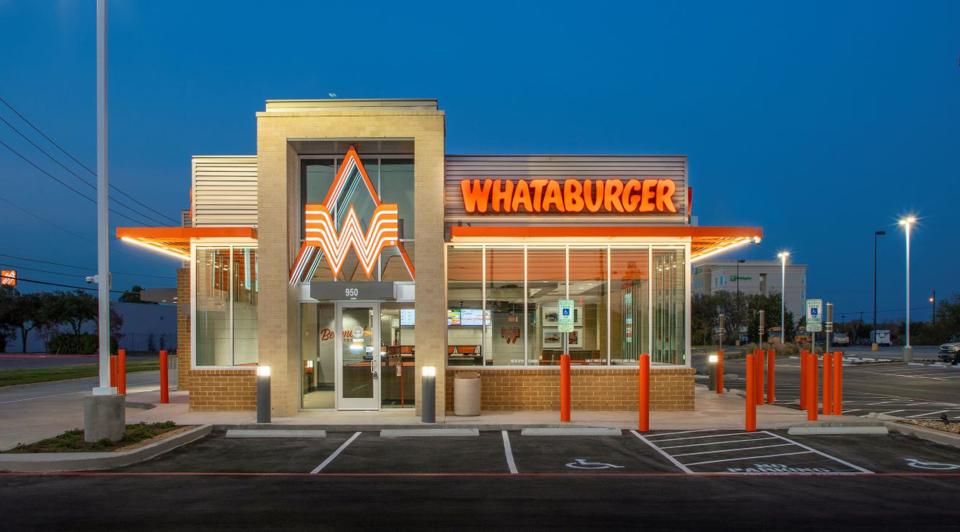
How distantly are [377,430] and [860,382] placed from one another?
22.4 metres

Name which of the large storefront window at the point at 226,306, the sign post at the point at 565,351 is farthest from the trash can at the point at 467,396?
the large storefront window at the point at 226,306

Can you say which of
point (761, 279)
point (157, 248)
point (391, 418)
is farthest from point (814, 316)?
point (761, 279)

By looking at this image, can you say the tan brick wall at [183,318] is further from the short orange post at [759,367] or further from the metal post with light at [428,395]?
the short orange post at [759,367]

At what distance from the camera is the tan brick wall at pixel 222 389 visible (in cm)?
1638

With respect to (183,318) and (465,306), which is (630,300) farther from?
(183,318)

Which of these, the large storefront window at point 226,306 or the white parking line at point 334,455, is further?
the large storefront window at point 226,306

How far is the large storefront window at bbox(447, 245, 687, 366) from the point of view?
656 inches

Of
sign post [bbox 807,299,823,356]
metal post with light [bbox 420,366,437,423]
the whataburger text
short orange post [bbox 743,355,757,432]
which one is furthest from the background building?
metal post with light [bbox 420,366,437,423]

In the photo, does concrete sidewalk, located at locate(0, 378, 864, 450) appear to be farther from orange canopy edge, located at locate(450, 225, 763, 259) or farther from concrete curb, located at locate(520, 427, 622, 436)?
orange canopy edge, located at locate(450, 225, 763, 259)

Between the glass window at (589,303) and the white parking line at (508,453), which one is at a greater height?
the glass window at (589,303)

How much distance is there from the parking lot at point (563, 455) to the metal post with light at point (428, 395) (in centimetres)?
100

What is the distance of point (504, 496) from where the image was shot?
8727 mm

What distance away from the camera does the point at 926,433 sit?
520 inches

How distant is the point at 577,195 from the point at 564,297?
92.4 inches
